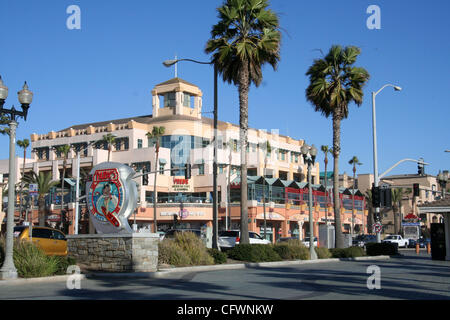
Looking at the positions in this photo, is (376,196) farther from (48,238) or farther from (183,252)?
(48,238)

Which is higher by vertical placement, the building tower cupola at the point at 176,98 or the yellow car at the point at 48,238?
the building tower cupola at the point at 176,98

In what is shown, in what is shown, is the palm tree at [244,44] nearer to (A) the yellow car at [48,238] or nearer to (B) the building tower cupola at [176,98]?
(A) the yellow car at [48,238]

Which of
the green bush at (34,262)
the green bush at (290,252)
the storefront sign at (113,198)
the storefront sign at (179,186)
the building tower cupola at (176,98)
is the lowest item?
the green bush at (290,252)

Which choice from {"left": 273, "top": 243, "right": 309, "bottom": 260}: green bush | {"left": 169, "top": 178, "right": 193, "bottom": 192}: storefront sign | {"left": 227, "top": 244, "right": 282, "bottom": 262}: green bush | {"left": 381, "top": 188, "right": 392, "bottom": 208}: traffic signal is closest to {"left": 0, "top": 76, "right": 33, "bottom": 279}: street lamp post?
{"left": 227, "top": 244, "right": 282, "bottom": 262}: green bush

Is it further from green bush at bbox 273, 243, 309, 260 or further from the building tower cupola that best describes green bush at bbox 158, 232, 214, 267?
→ the building tower cupola

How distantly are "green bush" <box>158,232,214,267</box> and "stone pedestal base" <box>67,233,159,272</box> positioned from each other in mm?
2018

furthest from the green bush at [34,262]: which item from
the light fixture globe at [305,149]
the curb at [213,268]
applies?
the light fixture globe at [305,149]

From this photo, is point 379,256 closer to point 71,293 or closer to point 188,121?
point 71,293

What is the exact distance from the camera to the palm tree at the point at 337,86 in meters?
33.7

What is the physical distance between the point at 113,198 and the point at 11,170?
3771mm

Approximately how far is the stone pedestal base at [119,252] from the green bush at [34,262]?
1.40 meters
